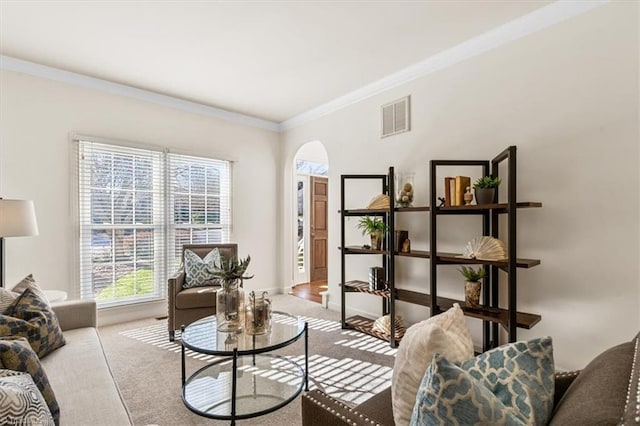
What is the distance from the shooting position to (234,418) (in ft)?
5.89

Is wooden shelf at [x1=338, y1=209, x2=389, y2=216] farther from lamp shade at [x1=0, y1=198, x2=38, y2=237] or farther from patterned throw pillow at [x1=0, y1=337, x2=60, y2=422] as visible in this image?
lamp shade at [x1=0, y1=198, x2=38, y2=237]

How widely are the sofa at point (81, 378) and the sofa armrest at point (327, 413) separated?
0.71 meters

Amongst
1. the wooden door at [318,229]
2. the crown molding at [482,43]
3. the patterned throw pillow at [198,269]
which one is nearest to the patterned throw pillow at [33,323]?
the patterned throw pillow at [198,269]

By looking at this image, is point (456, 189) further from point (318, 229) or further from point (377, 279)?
point (318, 229)

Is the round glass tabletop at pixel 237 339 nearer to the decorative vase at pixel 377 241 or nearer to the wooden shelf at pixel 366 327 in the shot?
the wooden shelf at pixel 366 327

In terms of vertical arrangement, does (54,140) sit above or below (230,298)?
above

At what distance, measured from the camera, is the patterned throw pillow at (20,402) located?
828 millimetres

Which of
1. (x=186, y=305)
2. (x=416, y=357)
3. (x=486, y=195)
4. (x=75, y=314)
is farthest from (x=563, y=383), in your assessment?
(x=186, y=305)

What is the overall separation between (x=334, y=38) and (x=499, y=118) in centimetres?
157

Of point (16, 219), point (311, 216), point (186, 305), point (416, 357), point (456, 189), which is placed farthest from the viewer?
point (311, 216)

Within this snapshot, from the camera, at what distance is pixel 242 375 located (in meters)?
2.40

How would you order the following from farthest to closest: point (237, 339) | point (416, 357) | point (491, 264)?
1. point (491, 264)
2. point (237, 339)
3. point (416, 357)

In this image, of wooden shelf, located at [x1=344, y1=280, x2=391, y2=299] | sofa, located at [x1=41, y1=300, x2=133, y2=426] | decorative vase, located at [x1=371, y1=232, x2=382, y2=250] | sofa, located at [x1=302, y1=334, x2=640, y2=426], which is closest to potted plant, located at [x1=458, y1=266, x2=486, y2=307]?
wooden shelf, located at [x1=344, y1=280, x2=391, y2=299]

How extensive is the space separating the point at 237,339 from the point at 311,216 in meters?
4.09
